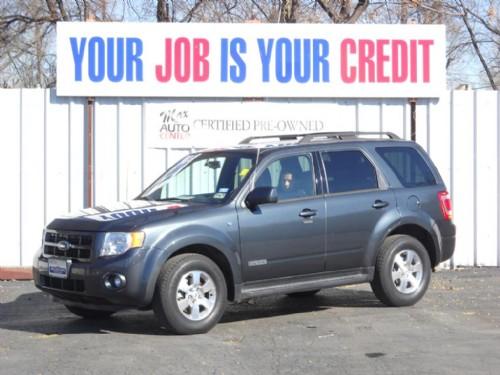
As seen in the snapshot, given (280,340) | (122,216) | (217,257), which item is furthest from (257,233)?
(122,216)

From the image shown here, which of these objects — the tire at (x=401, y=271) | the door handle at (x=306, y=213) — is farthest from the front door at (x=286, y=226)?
the tire at (x=401, y=271)

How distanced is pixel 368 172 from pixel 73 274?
11.2 ft

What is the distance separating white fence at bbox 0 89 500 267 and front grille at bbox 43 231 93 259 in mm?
4351

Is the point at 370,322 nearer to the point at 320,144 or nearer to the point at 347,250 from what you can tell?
the point at 347,250

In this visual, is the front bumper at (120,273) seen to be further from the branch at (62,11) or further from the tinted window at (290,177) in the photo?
the branch at (62,11)

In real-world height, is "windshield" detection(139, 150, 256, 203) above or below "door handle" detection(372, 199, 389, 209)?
above

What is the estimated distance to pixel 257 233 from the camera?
8430 mm

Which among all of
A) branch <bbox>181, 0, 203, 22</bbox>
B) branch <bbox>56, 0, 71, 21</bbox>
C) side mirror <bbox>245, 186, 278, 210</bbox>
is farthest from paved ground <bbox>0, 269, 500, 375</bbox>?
branch <bbox>56, 0, 71, 21</bbox>

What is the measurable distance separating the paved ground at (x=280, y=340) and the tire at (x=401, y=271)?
16 centimetres

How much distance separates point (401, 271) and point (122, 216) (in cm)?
326

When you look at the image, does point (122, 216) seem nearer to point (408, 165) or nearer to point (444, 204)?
point (408, 165)

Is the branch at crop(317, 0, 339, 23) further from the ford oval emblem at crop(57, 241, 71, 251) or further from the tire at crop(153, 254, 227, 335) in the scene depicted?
the ford oval emblem at crop(57, 241, 71, 251)

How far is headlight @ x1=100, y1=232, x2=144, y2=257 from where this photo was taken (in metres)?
7.77

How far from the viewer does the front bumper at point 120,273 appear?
772cm
